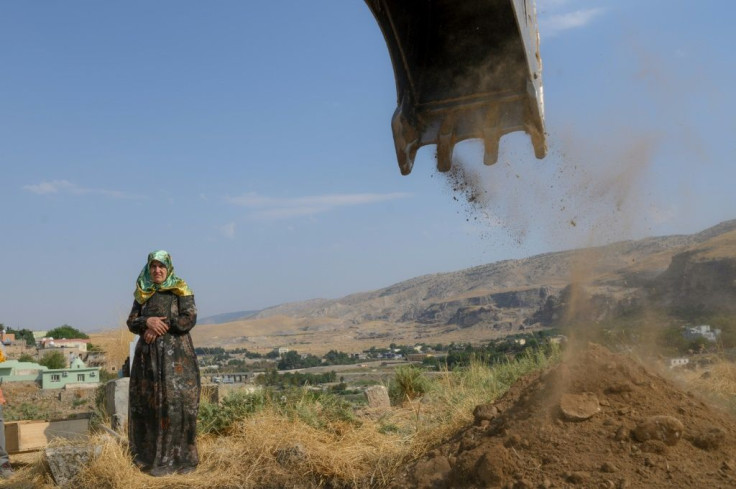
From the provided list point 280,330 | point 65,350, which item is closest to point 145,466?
point 65,350

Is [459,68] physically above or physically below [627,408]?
above

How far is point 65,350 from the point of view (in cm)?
3073

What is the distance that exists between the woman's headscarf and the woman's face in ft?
→ 0.09

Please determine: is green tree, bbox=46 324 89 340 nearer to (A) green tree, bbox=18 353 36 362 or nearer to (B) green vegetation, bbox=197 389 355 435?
(A) green tree, bbox=18 353 36 362

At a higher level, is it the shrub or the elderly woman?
the elderly woman

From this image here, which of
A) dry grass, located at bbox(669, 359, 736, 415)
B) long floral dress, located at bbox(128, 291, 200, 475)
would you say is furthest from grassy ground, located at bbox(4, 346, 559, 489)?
dry grass, located at bbox(669, 359, 736, 415)

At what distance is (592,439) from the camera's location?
3.60 meters

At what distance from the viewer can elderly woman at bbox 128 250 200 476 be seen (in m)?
5.88

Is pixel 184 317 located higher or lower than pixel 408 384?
higher

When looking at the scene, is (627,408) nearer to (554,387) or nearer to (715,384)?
(554,387)

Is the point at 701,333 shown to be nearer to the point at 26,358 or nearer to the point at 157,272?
the point at 157,272

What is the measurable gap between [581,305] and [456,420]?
61.3 inches

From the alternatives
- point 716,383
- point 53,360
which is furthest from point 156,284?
point 53,360

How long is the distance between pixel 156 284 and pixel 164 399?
1059 mm
